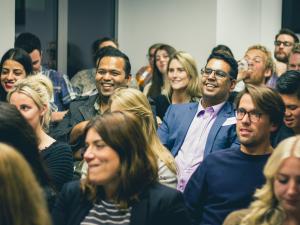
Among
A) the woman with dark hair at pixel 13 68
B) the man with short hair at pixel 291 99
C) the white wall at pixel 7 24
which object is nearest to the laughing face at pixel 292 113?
the man with short hair at pixel 291 99

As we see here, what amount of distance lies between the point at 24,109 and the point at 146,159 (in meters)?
1.13

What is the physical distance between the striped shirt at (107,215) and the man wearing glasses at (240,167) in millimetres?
707

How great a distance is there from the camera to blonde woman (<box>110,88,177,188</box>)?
3.70 m

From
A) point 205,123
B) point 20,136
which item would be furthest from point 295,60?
point 20,136

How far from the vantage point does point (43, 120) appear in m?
3.97

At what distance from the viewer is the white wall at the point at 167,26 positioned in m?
7.39

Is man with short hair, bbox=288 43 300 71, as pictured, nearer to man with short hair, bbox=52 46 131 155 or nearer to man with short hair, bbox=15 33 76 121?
man with short hair, bbox=52 46 131 155

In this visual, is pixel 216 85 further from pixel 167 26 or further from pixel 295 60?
pixel 167 26

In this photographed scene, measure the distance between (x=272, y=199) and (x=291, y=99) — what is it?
138 cm

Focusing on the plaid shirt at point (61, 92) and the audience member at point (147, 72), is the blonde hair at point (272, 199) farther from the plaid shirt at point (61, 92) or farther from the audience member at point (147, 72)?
the audience member at point (147, 72)

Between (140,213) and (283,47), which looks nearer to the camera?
(140,213)

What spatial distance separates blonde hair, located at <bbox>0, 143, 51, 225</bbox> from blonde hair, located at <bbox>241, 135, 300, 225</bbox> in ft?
3.03

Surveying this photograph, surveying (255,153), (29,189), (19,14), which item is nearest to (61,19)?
(19,14)

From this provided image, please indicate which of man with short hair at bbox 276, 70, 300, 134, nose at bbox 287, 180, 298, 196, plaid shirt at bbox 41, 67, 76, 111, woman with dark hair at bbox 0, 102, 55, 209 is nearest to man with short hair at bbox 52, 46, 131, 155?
plaid shirt at bbox 41, 67, 76, 111
